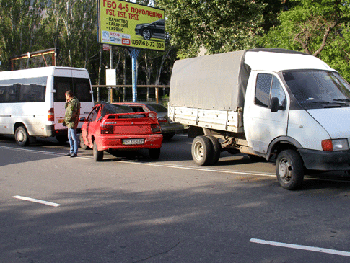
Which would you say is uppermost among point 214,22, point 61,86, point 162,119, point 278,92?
point 214,22

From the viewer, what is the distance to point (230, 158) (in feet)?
36.4

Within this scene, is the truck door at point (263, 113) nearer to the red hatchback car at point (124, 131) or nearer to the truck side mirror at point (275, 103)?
the truck side mirror at point (275, 103)

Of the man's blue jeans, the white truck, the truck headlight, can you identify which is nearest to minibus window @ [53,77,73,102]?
the man's blue jeans

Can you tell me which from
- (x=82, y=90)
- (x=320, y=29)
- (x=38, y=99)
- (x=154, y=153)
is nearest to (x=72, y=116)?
(x=154, y=153)

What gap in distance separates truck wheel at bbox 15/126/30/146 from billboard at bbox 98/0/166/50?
30.6 feet

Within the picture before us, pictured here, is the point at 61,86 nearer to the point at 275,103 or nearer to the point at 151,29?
the point at 275,103

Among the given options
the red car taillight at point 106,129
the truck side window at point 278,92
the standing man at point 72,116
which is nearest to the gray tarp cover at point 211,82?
the truck side window at point 278,92

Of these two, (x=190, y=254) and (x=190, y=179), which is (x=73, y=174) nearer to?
(x=190, y=179)

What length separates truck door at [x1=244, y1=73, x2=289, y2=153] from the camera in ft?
23.8

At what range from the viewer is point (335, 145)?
642 centimetres

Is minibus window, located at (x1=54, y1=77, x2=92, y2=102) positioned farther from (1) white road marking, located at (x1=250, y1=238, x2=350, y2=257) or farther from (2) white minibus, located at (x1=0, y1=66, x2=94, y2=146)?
(1) white road marking, located at (x1=250, y1=238, x2=350, y2=257)

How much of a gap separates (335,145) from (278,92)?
1.53 meters

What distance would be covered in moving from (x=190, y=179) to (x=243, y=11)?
16861 mm

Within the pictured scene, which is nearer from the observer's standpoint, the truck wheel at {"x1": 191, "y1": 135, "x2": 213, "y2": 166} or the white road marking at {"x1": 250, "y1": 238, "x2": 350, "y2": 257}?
the white road marking at {"x1": 250, "y1": 238, "x2": 350, "y2": 257}
